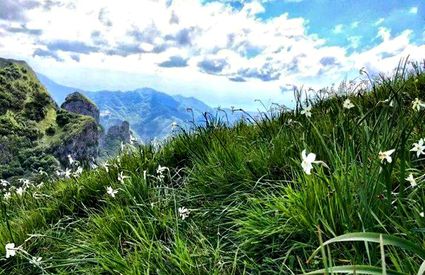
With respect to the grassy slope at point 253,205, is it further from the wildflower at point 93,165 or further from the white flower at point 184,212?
the wildflower at point 93,165

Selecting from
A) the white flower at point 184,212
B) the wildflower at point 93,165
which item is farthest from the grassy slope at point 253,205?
the wildflower at point 93,165

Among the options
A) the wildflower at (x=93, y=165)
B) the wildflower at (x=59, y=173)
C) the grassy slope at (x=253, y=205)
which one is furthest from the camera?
the wildflower at (x=59, y=173)

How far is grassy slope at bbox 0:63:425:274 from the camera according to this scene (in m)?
3.79

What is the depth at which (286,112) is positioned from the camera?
8289 mm

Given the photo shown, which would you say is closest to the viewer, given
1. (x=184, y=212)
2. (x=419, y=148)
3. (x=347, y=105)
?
(x=419, y=148)

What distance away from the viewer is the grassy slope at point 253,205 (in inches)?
149

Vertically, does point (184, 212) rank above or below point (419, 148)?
below

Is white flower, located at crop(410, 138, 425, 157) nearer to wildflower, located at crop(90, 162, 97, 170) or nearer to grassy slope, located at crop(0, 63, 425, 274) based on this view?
grassy slope, located at crop(0, 63, 425, 274)

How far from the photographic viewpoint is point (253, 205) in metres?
4.95

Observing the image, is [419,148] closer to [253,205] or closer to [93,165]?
[253,205]

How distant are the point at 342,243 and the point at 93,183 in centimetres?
533

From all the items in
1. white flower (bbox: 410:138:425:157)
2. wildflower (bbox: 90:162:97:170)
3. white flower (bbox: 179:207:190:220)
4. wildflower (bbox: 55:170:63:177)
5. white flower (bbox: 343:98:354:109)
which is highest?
white flower (bbox: 343:98:354:109)

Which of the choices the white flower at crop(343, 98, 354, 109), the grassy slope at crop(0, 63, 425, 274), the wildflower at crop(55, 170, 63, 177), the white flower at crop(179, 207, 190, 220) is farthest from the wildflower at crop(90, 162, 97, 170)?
the white flower at crop(343, 98, 354, 109)

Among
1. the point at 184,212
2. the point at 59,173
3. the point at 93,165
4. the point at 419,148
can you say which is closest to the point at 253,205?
the point at 184,212
